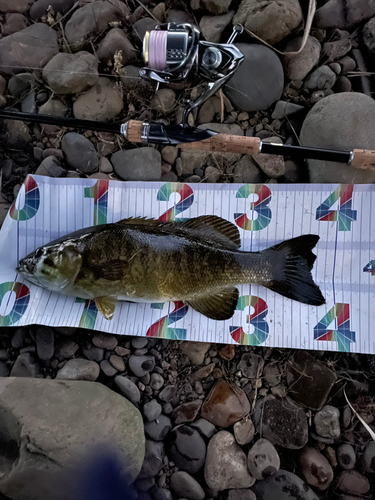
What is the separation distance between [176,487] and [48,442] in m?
0.96

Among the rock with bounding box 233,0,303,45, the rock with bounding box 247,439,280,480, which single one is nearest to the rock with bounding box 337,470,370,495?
the rock with bounding box 247,439,280,480

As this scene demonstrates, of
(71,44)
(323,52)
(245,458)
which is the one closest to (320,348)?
(245,458)

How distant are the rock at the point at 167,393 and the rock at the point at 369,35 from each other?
120 inches

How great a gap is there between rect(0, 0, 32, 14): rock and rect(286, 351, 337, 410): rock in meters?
3.61

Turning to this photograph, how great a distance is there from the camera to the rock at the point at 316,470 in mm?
2348

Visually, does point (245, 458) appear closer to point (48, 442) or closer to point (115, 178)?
point (48, 442)

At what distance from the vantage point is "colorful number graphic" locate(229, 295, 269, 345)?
8.27 ft

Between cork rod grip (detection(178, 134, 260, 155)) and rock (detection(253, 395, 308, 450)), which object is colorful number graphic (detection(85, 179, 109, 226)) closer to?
cork rod grip (detection(178, 134, 260, 155))

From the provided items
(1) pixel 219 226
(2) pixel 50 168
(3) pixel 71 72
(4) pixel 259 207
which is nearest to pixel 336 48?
(4) pixel 259 207

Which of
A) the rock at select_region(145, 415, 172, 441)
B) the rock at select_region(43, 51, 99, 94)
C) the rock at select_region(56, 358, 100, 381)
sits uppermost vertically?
the rock at select_region(43, 51, 99, 94)

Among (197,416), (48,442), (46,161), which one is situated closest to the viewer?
(48,442)

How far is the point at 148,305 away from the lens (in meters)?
2.59

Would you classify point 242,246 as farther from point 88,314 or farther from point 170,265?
point 88,314

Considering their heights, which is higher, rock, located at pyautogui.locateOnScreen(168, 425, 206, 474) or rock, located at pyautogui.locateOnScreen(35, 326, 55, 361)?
rock, located at pyautogui.locateOnScreen(35, 326, 55, 361)
